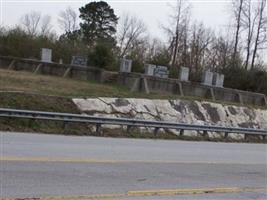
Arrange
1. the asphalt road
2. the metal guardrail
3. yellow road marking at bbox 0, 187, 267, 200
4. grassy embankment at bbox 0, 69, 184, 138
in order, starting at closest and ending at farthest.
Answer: yellow road marking at bbox 0, 187, 267, 200 < the asphalt road < the metal guardrail < grassy embankment at bbox 0, 69, 184, 138

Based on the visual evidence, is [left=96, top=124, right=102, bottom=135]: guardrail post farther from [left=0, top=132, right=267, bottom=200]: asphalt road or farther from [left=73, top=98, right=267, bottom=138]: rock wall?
[left=0, top=132, right=267, bottom=200]: asphalt road

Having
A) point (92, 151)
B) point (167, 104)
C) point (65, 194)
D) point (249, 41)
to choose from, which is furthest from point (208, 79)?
point (65, 194)

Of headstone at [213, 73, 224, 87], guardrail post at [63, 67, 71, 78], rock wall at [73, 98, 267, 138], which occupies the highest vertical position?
headstone at [213, 73, 224, 87]

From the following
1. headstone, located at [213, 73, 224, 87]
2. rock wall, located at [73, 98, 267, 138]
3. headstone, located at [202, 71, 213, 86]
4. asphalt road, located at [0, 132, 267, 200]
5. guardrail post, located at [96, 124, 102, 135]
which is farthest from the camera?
headstone, located at [213, 73, 224, 87]

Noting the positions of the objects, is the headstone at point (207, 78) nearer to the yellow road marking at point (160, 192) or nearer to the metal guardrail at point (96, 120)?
the metal guardrail at point (96, 120)

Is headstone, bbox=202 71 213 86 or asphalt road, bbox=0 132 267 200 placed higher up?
headstone, bbox=202 71 213 86

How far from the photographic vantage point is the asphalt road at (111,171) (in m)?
8.51

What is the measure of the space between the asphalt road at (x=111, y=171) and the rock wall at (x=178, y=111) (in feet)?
32.6

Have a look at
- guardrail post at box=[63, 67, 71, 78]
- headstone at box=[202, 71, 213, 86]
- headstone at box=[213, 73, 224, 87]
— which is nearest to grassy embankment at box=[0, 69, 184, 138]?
guardrail post at box=[63, 67, 71, 78]

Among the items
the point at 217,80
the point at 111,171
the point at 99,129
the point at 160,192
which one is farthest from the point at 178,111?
the point at 160,192

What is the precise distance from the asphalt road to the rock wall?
9.95 m

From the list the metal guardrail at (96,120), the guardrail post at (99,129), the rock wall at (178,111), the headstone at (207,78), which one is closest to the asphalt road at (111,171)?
the metal guardrail at (96,120)

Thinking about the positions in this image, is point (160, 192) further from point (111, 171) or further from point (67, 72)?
point (67, 72)

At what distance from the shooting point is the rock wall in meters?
25.6
